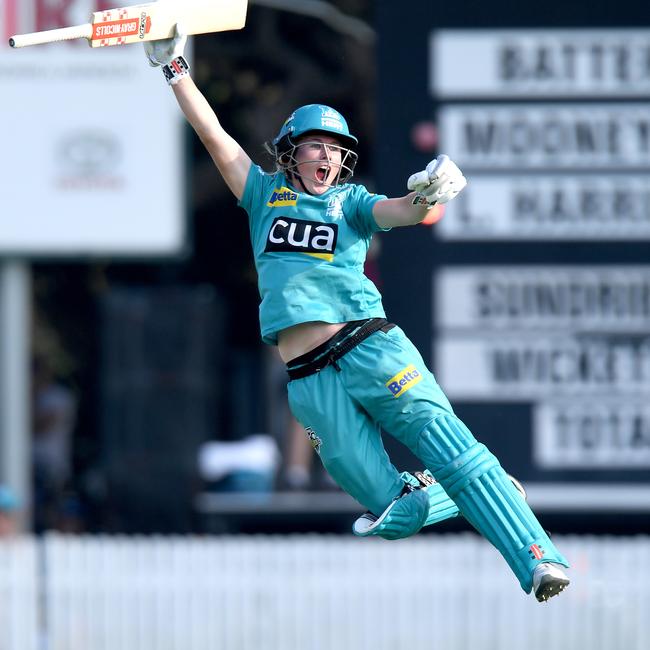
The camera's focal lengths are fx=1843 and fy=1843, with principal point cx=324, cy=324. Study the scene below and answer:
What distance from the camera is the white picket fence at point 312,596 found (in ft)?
37.6

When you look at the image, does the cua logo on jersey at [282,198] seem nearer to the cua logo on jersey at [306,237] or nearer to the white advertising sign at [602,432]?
the cua logo on jersey at [306,237]

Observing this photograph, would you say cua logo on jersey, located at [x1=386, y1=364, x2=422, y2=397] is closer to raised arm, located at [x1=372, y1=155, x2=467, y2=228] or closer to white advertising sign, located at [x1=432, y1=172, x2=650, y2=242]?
raised arm, located at [x1=372, y1=155, x2=467, y2=228]

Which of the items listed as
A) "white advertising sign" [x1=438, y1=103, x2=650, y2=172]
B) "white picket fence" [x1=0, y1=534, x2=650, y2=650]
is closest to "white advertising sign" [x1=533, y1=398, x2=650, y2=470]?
"white picket fence" [x1=0, y1=534, x2=650, y2=650]

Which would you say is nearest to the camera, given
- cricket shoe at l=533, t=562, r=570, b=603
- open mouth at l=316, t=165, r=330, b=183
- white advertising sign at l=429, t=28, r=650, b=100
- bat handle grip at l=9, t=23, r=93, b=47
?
bat handle grip at l=9, t=23, r=93, b=47

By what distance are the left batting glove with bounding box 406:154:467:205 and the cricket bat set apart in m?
0.98

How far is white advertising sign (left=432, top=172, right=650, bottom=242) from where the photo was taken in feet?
35.6

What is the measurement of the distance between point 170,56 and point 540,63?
4751 mm

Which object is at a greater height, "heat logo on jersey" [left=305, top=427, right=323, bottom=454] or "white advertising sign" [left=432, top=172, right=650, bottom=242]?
"white advertising sign" [left=432, top=172, right=650, bottom=242]

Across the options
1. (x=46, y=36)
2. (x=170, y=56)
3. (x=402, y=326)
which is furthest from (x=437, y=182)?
(x=402, y=326)

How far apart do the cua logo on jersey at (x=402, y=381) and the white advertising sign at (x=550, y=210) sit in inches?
173

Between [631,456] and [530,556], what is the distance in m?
4.75

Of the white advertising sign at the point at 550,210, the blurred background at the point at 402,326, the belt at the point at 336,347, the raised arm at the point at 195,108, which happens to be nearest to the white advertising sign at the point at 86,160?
the blurred background at the point at 402,326

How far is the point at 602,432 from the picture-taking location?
10.9m

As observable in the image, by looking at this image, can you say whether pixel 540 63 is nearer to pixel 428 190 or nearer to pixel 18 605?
pixel 18 605
